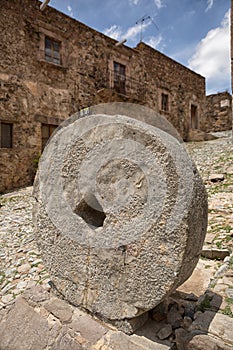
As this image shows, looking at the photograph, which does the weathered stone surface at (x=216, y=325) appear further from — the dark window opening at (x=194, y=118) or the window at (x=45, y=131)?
the dark window opening at (x=194, y=118)

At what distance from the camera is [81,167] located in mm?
1884

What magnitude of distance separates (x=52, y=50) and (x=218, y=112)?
1189 cm

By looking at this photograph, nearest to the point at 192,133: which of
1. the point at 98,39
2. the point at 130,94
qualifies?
the point at 130,94

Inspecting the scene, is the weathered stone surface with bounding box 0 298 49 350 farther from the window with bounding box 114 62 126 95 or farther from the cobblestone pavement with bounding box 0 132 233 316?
the window with bounding box 114 62 126 95

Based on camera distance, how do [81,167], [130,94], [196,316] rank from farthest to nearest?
[130,94]
[81,167]
[196,316]

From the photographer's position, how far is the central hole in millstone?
183cm

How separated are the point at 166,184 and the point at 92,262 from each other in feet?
2.68

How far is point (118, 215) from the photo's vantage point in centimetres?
164

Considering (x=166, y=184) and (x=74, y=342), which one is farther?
(x=74, y=342)

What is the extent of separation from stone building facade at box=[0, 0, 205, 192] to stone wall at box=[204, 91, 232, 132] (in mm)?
6352

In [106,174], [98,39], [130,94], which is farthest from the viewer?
[130,94]

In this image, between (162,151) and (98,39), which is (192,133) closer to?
(98,39)

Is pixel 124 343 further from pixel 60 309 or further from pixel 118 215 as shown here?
pixel 118 215

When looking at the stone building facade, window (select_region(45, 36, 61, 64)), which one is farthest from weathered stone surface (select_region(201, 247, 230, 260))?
window (select_region(45, 36, 61, 64))
